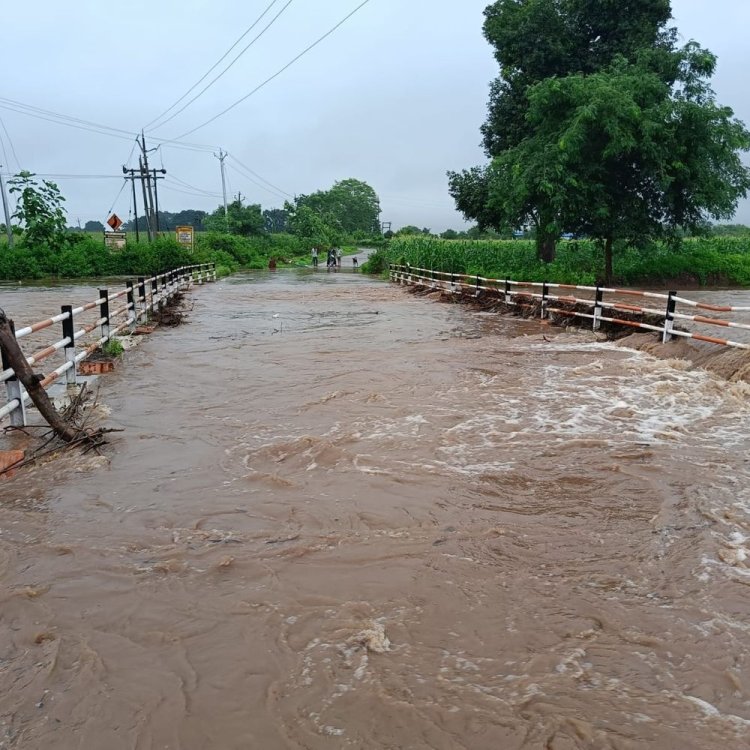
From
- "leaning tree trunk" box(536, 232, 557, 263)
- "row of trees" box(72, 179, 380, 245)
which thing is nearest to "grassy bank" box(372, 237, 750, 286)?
"leaning tree trunk" box(536, 232, 557, 263)

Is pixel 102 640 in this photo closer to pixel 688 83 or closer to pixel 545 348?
pixel 545 348

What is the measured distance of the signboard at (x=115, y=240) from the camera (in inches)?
1658

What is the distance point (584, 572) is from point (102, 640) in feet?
8.53

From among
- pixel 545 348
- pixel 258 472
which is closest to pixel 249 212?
pixel 545 348

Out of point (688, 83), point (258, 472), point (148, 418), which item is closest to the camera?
point (258, 472)

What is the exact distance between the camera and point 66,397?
7637mm

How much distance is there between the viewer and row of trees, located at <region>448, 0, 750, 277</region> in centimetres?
2088

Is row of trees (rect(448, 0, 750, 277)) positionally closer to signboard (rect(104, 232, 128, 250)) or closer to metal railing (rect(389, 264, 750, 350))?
metal railing (rect(389, 264, 750, 350))

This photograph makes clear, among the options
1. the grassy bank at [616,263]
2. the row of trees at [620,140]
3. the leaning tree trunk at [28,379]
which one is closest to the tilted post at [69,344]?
the leaning tree trunk at [28,379]

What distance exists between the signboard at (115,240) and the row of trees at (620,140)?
26550 millimetres

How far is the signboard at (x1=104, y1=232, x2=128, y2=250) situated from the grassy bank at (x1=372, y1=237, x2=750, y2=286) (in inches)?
814

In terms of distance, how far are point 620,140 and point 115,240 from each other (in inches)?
1291

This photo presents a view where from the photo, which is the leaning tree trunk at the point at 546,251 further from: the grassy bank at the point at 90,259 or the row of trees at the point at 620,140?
the grassy bank at the point at 90,259

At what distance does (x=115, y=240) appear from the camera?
1663 inches
